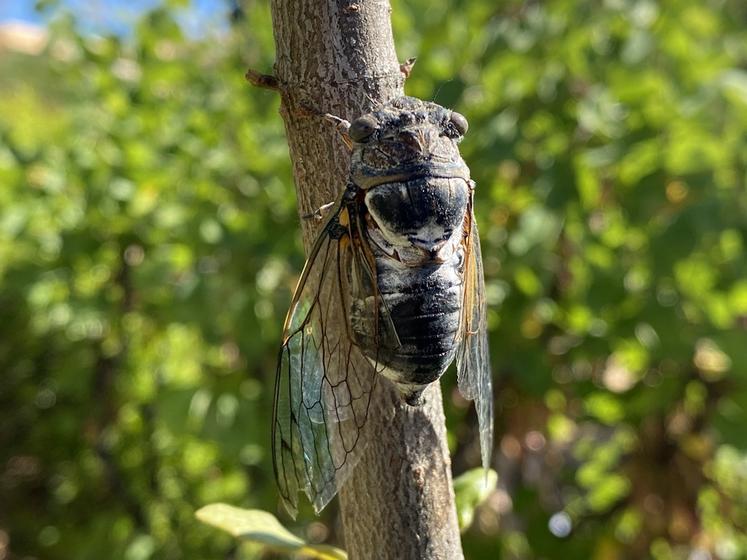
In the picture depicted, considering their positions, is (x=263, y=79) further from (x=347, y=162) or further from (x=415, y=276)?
(x=415, y=276)

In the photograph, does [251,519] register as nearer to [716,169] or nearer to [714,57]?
[716,169]

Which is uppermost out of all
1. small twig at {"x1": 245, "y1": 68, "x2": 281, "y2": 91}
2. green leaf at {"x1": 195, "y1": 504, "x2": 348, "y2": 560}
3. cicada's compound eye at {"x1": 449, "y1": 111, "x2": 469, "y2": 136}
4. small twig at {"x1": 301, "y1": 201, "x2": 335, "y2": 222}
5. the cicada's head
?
small twig at {"x1": 245, "y1": 68, "x2": 281, "y2": 91}

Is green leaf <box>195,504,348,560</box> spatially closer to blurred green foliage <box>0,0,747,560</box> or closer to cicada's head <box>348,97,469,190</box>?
cicada's head <box>348,97,469,190</box>

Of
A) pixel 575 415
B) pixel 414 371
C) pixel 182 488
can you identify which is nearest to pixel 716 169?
pixel 575 415

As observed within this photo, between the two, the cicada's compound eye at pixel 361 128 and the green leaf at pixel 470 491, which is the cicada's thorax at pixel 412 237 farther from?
the green leaf at pixel 470 491

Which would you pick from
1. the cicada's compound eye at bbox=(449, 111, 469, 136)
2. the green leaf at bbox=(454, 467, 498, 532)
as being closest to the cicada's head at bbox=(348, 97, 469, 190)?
the cicada's compound eye at bbox=(449, 111, 469, 136)

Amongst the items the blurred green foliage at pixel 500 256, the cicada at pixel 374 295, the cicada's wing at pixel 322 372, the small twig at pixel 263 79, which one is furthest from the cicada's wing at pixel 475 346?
the blurred green foliage at pixel 500 256
